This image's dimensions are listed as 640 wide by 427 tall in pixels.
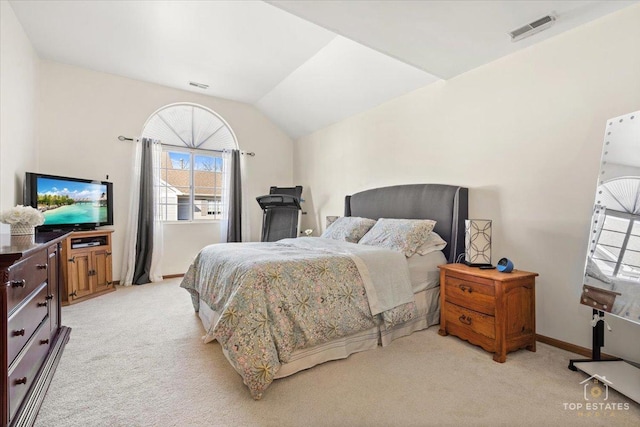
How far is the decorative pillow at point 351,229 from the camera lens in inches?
136

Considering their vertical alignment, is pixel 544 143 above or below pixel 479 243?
above

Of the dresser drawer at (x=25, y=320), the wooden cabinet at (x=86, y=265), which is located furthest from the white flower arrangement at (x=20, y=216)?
the wooden cabinet at (x=86, y=265)

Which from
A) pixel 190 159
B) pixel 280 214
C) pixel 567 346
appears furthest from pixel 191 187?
pixel 567 346

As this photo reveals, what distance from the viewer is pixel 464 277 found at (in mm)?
2355

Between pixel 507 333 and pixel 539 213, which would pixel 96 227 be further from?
pixel 539 213

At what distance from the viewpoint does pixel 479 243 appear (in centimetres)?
252

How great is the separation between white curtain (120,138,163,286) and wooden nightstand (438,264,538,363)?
4.22 m

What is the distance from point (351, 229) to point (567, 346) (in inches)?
83.6

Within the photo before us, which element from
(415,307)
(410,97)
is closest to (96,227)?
(415,307)

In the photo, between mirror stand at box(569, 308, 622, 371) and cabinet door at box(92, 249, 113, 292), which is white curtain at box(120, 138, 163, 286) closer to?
cabinet door at box(92, 249, 113, 292)

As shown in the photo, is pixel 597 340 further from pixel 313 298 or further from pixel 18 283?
pixel 18 283

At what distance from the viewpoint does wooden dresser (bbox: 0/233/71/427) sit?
1173 millimetres

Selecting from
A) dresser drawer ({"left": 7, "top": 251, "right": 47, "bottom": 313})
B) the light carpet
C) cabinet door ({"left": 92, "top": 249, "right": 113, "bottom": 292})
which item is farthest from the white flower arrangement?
cabinet door ({"left": 92, "top": 249, "right": 113, "bottom": 292})

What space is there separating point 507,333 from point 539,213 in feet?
3.36
